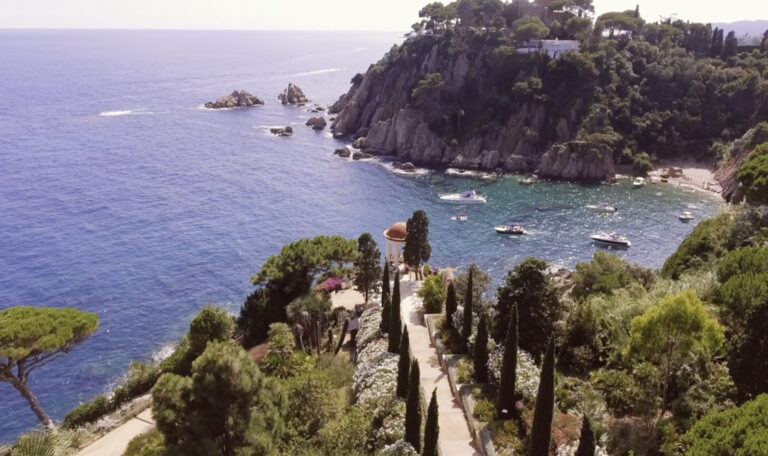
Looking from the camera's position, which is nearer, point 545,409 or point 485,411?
point 545,409

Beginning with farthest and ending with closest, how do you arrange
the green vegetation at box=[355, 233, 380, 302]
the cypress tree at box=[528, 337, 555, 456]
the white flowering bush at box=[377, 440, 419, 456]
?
1. the green vegetation at box=[355, 233, 380, 302]
2. the white flowering bush at box=[377, 440, 419, 456]
3. the cypress tree at box=[528, 337, 555, 456]

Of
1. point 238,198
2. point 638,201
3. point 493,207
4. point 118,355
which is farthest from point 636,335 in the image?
point 238,198

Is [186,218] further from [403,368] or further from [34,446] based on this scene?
[34,446]

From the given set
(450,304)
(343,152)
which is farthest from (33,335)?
(343,152)

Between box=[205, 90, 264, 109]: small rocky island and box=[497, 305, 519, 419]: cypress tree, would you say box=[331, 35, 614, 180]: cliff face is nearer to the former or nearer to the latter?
box=[205, 90, 264, 109]: small rocky island

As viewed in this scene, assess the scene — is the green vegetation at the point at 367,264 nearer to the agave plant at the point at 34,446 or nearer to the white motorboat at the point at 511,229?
the agave plant at the point at 34,446

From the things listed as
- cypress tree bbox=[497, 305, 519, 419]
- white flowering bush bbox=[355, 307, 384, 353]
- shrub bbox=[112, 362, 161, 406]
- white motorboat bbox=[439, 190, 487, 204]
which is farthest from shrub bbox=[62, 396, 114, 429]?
white motorboat bbox=[439, 190, 487, 204]

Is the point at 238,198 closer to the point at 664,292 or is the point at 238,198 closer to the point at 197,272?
the point at 197,272

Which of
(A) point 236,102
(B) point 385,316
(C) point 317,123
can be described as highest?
(A) point 236,102
